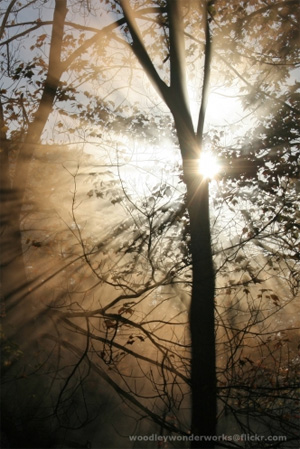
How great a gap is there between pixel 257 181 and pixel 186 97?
3403 millimetres

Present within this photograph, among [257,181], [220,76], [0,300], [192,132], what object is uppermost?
[220,76]

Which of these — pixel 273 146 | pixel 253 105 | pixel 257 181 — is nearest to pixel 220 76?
pixel 253 105

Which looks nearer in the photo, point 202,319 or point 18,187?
point 202,319

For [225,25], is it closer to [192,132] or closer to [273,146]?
[273,146]

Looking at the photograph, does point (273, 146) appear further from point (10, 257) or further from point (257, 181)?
point (10, 257)

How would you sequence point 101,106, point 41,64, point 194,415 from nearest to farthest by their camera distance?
point 194,415, point 41,64, point 101,106

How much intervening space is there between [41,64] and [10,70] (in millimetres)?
766

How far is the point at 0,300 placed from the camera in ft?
23.8

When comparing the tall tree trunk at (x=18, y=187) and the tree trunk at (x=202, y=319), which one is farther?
the tall tree trunk at (x=18, y=187)

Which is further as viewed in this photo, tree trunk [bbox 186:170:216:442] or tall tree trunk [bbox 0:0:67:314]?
tall tree trunk [bbox 0:0:67:314]

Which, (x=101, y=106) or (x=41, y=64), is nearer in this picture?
(x=41, y=64)

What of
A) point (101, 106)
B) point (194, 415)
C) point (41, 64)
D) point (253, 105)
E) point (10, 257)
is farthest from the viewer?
point (101, 106)

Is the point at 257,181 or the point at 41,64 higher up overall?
the point at 41,64

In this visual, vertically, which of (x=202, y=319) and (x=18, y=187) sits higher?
(x=18, y=187)
